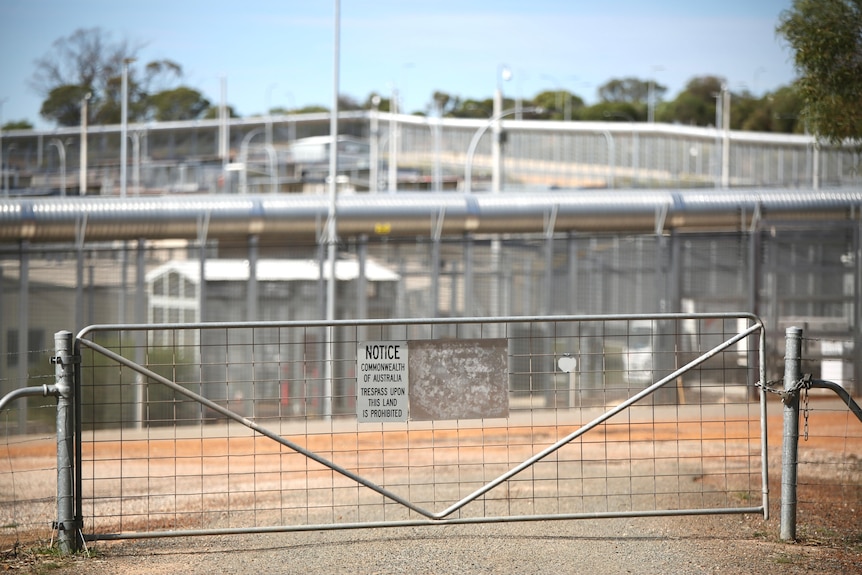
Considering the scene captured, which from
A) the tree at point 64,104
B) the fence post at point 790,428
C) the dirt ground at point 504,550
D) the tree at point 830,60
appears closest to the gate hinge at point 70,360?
the dirt ground at point 504,550

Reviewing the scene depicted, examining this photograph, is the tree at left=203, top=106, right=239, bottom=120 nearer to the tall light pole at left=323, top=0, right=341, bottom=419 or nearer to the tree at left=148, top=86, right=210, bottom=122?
the tree at left=148, top=86, right=210, bottom=122

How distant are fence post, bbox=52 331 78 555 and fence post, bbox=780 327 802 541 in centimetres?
458

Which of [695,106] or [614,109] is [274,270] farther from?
[695,106]

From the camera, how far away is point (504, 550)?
627 centimetres

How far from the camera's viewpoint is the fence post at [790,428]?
6.41 m

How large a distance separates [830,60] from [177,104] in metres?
49.0

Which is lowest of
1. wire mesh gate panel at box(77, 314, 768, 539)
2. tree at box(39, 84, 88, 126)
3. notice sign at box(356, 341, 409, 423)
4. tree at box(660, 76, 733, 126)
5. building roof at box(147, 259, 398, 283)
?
wire mesh gate panel at box(77, 314, 768, 539)

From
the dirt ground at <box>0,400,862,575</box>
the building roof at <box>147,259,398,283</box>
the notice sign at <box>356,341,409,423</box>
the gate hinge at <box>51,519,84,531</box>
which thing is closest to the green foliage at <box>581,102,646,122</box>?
the building roof at <box>147,259,398,283</box>

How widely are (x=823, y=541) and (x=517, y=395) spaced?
451 inches

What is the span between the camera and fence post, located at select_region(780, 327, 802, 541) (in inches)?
252

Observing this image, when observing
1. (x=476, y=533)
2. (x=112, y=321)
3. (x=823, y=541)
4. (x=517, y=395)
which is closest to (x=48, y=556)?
(x=476, y=533)

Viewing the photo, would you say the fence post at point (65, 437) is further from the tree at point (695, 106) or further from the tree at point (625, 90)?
the tree at point (625, 90)

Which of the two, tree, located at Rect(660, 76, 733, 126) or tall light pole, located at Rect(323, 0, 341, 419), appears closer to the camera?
tall light pole, located at Rect(323, 0, 341, 419)

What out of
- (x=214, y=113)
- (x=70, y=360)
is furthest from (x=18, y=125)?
(x=70, y=360)
